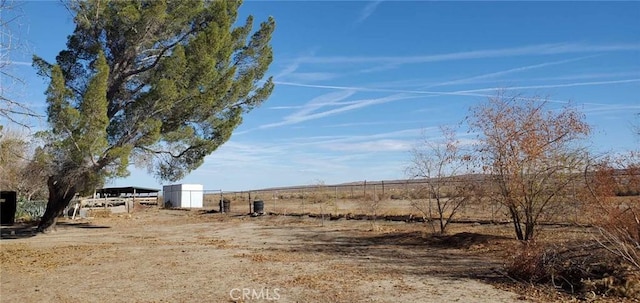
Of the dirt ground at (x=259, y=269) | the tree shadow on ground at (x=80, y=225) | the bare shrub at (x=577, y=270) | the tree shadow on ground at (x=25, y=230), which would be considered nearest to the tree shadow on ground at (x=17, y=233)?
the tree shadow on ground at (x=25, y=230)

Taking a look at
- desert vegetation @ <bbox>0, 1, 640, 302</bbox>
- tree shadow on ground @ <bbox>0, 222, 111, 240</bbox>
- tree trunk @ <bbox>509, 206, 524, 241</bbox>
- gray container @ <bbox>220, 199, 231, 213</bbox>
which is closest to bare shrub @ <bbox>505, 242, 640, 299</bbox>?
desert vegetation @ <bbox>0, 1, 640, 302</bbox>

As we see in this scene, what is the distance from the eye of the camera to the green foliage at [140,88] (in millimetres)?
20859

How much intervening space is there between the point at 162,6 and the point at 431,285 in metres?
18.4

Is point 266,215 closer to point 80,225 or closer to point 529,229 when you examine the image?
point 80,225

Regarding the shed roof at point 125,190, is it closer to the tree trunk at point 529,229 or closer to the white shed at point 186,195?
the white shed at point 186,195

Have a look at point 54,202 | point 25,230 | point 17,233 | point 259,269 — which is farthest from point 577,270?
point 25,230

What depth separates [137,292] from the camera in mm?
9328

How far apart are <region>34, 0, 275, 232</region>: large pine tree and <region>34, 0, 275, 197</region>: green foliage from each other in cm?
5

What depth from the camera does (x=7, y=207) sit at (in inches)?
1185

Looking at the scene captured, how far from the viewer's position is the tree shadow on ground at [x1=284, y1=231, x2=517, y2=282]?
1120 centimetres

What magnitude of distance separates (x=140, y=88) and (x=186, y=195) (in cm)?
3214

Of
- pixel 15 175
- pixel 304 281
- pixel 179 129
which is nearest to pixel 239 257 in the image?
pixel 304 281

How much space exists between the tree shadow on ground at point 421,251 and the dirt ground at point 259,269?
29mm

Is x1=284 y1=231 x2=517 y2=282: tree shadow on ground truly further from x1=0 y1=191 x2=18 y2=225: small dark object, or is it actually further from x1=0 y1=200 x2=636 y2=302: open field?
x1=0 y1=191 x2=18 y2=225: small dark object
